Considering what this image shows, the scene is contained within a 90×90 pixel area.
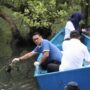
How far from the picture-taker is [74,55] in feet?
33.9

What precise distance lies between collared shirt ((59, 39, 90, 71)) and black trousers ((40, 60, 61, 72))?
86 cm

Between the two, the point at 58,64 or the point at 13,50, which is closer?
the point at 58,64

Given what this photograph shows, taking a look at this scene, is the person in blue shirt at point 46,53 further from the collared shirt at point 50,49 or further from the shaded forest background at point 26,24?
the shaded forest background at point 26,24

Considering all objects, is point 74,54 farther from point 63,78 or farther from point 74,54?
point 63,78

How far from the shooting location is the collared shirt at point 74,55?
1032 cm

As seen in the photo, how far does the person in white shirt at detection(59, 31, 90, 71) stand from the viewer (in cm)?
1032

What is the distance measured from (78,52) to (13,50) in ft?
40.9

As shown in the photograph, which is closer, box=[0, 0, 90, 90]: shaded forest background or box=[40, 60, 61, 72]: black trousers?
box=[40, 60, 61, 72]: black trousers

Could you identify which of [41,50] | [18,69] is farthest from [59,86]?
[18,69]

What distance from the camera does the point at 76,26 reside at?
16.0 metres

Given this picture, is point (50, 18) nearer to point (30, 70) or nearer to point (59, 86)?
point (30, 70)

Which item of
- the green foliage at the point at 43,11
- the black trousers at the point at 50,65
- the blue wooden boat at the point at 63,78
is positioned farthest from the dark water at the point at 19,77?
the blue wooden boat at the point at 63,78

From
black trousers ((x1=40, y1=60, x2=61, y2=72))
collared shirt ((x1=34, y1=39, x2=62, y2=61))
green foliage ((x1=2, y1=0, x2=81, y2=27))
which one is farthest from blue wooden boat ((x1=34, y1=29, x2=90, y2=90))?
green foliage ((x1=2, y1=0, x2=81, y2=27))

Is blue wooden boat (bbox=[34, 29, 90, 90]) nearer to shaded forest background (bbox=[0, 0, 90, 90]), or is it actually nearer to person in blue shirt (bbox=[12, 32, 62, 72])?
person in blue shirt (bbox=[12, 32, 62, 72])
